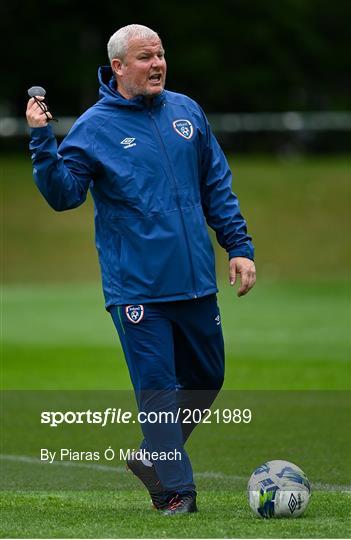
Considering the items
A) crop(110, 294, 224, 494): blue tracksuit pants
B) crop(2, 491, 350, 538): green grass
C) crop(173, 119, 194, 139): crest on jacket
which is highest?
crop(173, 119, 194, 139): crest on jacket

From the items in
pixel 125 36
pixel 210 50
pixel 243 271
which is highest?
pixel 210 50

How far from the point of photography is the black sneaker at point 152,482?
24.5ft

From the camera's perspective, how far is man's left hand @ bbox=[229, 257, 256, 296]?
301 inches

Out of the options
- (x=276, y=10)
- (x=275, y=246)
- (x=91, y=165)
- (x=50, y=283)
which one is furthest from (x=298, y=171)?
(x=91, y=165)

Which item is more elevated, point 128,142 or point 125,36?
point 125,36

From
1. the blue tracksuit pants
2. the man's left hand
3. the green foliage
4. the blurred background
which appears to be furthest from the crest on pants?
the green foliage

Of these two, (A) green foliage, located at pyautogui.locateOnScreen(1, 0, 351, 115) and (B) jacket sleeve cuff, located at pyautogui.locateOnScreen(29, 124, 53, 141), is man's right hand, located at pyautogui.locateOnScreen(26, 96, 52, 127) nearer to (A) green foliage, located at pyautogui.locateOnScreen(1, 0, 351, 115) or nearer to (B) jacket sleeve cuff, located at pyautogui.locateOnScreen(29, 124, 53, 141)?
(B) jacket sleeve cuff, located at pyautogui.locateOnScreen(29, 124, 53, 141)

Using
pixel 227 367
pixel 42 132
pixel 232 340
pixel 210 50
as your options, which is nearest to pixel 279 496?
pixel 42 132

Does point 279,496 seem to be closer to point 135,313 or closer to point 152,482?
point 152,482

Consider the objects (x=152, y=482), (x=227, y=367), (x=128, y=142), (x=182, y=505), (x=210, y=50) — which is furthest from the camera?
(x=210, y=50)

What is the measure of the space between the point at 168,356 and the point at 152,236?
623 mm

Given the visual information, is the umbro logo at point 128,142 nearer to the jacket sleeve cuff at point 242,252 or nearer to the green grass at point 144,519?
the jacket sleeve cuff at point 242,252

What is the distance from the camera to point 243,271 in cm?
766

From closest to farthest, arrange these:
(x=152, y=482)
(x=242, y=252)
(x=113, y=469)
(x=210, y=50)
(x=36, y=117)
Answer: (x=36, y=117) → (x=152, y=482) → (x=242, y=252) → (x=113, y=469) → (x=210, y=50)
